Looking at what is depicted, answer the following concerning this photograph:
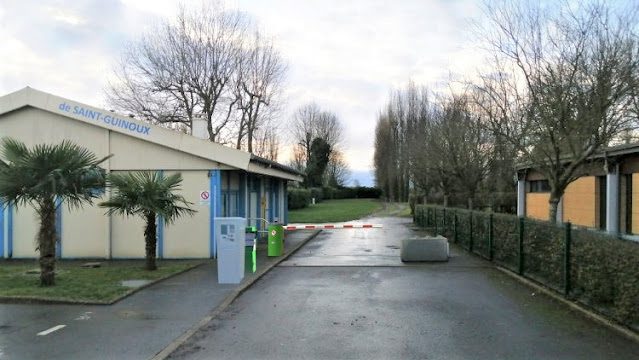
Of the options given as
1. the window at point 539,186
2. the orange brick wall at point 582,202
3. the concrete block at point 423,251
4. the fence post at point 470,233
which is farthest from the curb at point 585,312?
the window at point 539,186

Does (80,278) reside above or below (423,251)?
below

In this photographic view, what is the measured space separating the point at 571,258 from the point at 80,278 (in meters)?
9.53

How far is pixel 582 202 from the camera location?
25859mm

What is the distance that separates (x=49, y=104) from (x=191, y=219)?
16.5ft

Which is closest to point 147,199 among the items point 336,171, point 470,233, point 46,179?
point 46,179

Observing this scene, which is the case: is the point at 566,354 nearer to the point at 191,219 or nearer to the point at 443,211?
the point at 191,219

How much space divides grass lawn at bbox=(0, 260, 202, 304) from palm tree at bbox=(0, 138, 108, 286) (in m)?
0.61

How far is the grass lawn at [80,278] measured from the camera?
10.1 m

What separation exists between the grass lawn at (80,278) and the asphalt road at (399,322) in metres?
2.40

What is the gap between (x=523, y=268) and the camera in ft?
41.1

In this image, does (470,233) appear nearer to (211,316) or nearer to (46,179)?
(211,316)

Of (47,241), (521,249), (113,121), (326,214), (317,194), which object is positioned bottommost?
(326,214)

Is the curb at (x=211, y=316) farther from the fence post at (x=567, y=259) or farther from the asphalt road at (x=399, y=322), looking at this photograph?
the fence post at (x=567, y=259)

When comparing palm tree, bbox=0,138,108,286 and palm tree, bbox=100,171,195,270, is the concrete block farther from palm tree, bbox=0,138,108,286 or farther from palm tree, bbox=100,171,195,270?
palm tree, bbox=0,138,108,286
